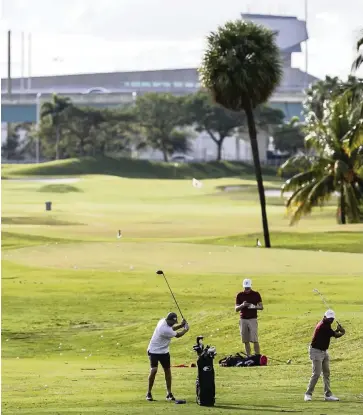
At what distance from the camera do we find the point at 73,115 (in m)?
186

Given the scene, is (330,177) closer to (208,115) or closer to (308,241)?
(308,241)

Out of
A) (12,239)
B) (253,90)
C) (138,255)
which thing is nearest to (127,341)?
(138,255)

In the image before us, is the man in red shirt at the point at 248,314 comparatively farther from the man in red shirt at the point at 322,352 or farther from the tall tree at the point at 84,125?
the tall tree at the point at 84,125

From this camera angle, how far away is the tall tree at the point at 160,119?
192 m

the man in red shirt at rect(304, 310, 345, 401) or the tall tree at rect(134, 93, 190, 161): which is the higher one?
the man in red shirt at rect(304, 310, 345, 401)

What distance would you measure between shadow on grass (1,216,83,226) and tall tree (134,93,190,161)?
87234 mm

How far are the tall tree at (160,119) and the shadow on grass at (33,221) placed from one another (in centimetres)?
8723

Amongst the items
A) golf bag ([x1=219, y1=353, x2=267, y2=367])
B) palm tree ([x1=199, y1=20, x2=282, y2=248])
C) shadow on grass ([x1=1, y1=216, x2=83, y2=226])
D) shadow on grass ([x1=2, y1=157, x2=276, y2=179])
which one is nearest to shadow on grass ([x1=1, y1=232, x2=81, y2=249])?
palm tree ([x1=199, y1=20, x2=282, y2=248])

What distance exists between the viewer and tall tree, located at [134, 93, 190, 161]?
192 m

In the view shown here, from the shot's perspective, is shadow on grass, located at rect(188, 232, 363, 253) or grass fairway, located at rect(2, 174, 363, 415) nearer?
grass fairway, located at rect(2, 174, 363, 415)

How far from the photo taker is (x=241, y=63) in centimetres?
6875

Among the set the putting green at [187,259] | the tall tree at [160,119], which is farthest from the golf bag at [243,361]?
the tall tree at [160,119]

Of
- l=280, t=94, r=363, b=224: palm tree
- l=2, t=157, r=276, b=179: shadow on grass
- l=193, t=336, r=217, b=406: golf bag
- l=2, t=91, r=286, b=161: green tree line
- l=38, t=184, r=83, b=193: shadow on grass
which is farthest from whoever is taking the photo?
l=2, t=91, r=286, b=161: green tree line

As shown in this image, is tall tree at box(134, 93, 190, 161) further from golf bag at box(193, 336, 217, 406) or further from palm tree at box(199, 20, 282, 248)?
golf bag at box(193, 336, 217, 406)
